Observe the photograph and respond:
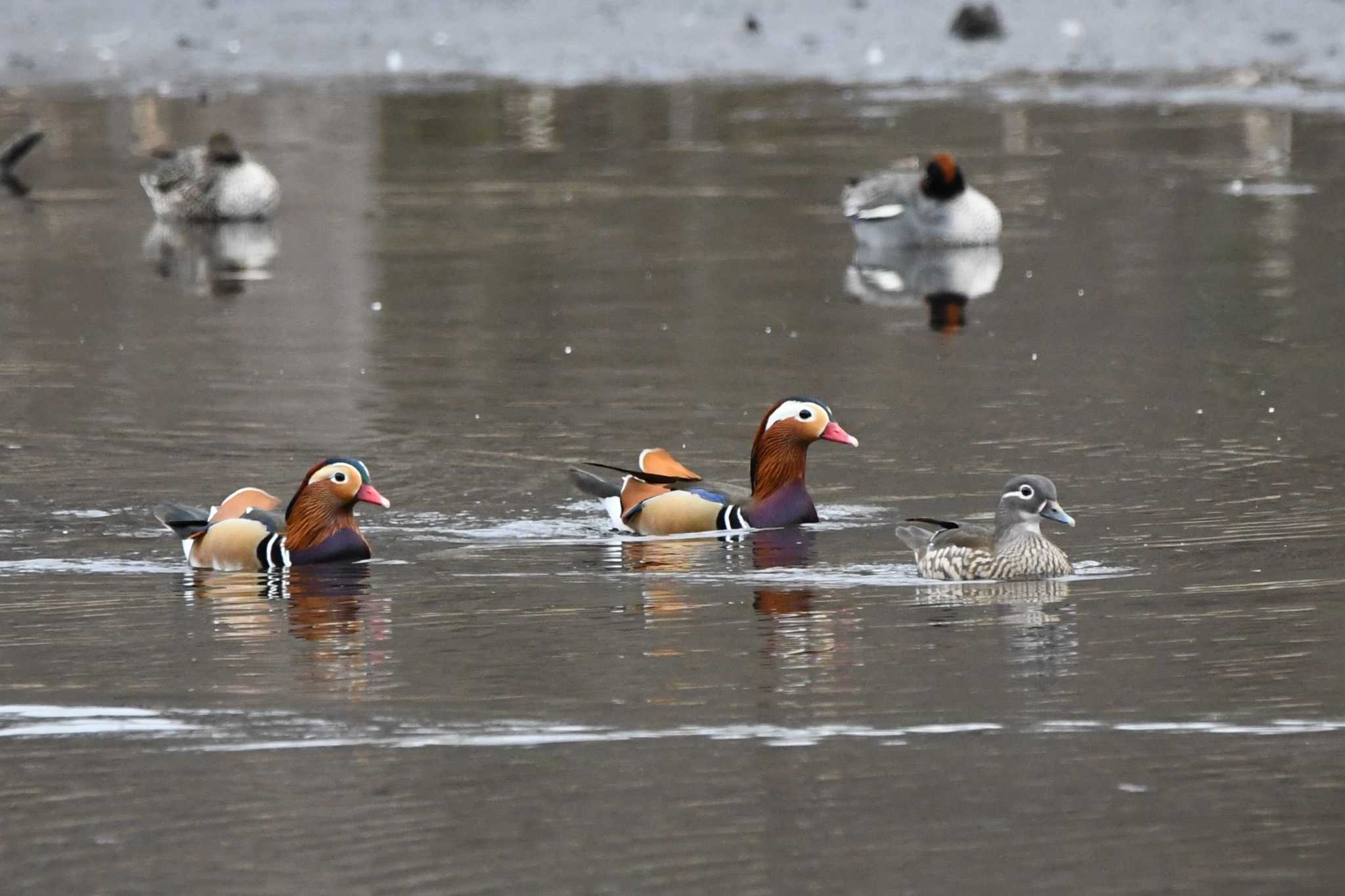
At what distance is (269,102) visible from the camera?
104 feet

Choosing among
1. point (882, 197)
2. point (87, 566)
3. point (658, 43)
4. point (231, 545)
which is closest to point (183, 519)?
point (231, 545)

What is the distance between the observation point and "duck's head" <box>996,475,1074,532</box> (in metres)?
10.2

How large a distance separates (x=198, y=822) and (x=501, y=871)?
904 mm

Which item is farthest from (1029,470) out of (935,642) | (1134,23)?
(1134,23)

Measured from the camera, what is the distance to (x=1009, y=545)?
397 inches

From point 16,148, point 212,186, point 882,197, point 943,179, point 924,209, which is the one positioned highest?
point 16,148

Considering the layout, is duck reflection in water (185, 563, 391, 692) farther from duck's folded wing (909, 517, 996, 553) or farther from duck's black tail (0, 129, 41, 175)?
duck's black tail (0, 129, 41, 175)

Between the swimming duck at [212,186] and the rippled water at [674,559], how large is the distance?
0.25 m

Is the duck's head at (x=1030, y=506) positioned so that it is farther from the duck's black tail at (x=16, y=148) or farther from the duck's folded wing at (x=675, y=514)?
the duck's black tail at (x=16, y=148)

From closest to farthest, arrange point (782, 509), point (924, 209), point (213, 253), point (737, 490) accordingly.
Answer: point (782, 509) < point (737, 490) < point (924, 209) < point (213, 253)

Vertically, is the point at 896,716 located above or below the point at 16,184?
below

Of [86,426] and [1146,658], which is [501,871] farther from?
[86,426]

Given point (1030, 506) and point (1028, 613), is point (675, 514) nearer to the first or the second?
point (1030, 506)

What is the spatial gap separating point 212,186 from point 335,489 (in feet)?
41.9
